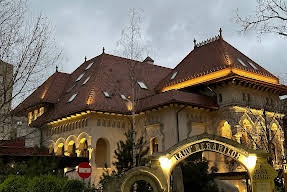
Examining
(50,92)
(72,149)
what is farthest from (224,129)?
(50,92)

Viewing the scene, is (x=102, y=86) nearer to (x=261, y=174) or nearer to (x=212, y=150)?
(x=212, y=150)

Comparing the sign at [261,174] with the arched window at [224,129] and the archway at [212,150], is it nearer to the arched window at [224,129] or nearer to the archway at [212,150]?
the archway at [212,150]

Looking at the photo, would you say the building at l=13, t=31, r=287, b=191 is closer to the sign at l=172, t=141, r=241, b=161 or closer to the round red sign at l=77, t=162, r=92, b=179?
the round red sign at l=77, t=162, r=92, b=179

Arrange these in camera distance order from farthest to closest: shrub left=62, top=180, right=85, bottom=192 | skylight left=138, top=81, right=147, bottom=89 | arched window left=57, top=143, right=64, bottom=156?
skylight left=138, top=81, right=147, bottom=89 → arched window left=57, top=143, right=64, bottom=156 → shrub left=62, top=180, right=85, bottom=192

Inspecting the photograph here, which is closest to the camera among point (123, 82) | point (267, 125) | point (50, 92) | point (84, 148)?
point (267, 125)

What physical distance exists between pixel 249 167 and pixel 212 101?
1801 cm

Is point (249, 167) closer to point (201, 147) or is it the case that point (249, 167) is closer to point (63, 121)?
point (201, 147)

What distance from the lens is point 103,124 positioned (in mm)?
27844

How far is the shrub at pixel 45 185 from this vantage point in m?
12.3

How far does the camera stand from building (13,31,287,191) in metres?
26.1

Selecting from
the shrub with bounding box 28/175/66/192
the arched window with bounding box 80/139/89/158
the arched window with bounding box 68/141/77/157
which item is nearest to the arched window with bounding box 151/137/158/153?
the arched window with bounding box 80/139/89/158

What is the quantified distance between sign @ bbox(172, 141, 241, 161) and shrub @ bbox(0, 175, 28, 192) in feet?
19.6

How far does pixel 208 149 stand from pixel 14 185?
7361 mm

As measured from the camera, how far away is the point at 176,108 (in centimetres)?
2597
